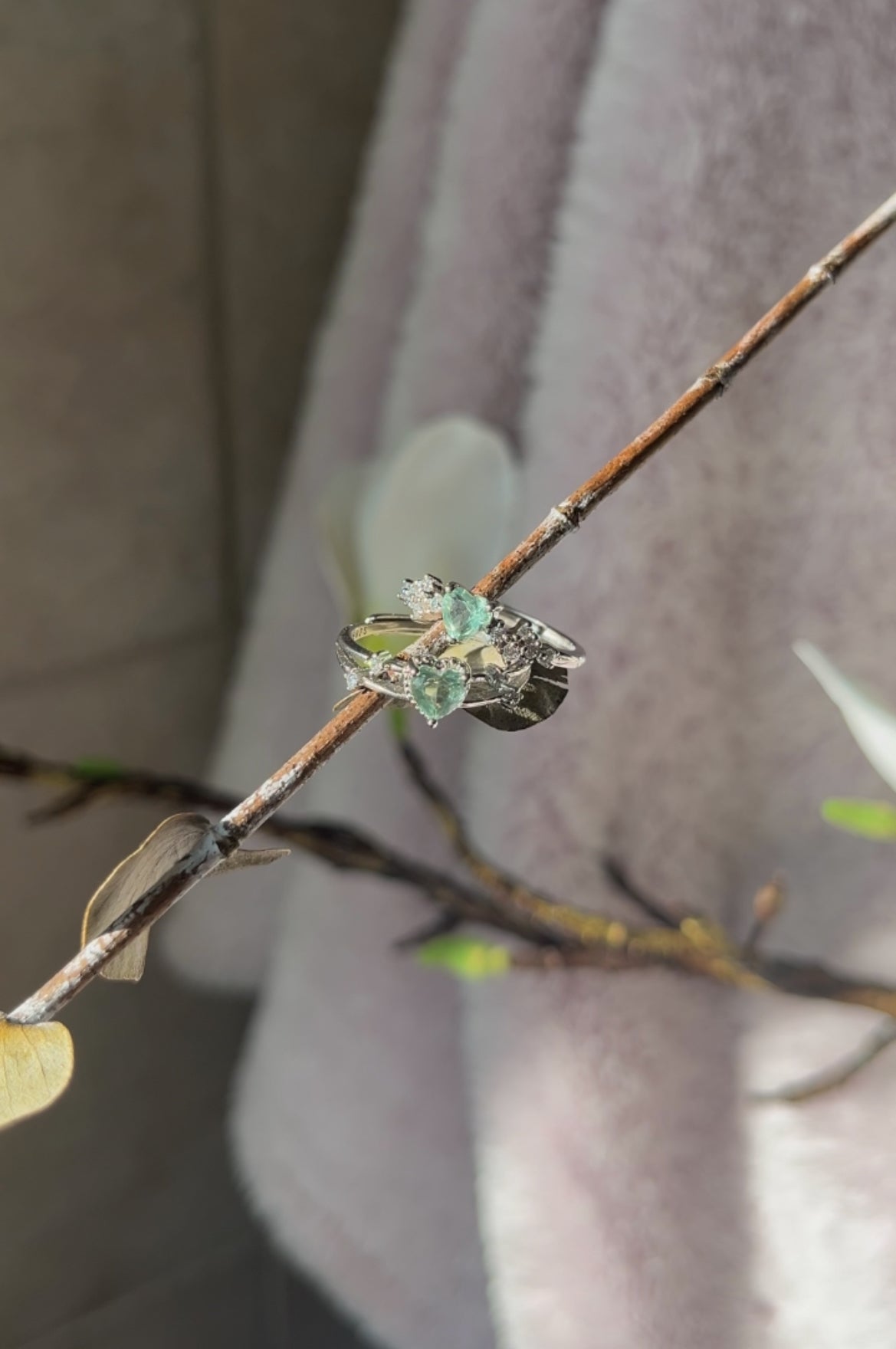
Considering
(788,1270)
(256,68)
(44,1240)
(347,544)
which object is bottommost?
(44,1240)

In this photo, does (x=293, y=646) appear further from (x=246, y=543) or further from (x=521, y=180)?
(x=521, y=180)

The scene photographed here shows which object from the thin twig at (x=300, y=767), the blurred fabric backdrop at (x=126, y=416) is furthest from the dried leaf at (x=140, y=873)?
the blurred fabric backdrop at (x=126, y=416)

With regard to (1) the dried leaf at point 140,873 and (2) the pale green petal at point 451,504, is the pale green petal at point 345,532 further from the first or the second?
(1) the dried leaf at point 140,873

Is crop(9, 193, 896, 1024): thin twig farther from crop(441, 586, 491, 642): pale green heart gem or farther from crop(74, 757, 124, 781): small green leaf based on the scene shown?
crop(74, 757, 124, 781): small green leaf

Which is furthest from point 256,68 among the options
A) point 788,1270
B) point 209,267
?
point 788,1270

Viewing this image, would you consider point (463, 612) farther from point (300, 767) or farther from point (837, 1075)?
point (837, 1075)

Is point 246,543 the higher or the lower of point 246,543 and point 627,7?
the lower

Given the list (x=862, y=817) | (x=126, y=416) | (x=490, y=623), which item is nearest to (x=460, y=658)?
(x=490, y=623)
